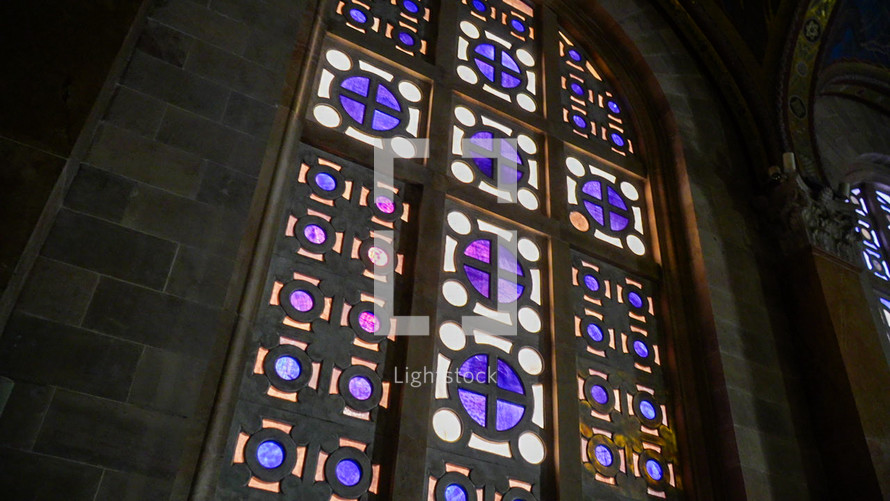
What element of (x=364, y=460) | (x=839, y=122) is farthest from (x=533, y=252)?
(x=839, y=122)

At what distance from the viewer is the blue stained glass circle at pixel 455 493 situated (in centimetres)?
450

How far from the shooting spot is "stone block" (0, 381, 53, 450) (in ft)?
10.4

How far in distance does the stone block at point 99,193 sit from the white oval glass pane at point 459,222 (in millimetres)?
2339

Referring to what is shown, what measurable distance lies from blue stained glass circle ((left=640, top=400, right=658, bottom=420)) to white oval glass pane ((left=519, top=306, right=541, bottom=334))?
3.12 ft

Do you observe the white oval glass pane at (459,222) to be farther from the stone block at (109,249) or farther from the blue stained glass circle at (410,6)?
the stone block at (109,249)

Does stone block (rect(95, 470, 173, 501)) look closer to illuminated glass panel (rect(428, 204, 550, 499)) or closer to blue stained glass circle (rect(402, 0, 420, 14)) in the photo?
illuminated glass panel (rect(428, 204, 550, 499))

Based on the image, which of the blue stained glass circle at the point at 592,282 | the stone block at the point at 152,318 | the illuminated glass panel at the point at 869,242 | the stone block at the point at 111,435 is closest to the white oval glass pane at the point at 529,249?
the blue stained glass circle at the point at 592,282

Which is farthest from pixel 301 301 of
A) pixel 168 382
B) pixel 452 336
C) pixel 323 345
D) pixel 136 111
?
pixel 136 111

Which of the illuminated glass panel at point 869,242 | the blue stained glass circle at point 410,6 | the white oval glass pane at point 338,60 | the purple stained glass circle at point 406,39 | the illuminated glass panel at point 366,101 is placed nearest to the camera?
the illuminated glass panel at point 366,101

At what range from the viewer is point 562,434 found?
508 centimetres

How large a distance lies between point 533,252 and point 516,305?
1.94ft

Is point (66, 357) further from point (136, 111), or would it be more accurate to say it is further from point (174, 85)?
point (174, 85)

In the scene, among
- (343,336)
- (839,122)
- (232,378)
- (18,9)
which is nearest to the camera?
(18,9)

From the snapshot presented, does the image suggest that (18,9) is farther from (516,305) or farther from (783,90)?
(783,90)
